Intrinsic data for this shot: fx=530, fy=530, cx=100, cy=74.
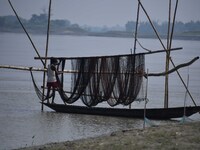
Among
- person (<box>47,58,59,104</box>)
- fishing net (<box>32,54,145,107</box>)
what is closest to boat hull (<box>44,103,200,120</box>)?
fishing net (<box>32,54,145,107</box>)

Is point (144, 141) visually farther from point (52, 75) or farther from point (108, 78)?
point (52, 75)

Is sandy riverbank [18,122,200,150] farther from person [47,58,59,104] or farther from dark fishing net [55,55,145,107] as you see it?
person [47,58,59,104]

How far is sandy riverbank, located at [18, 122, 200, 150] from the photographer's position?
8.62 metres

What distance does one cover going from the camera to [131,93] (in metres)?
14.8

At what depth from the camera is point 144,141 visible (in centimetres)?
907

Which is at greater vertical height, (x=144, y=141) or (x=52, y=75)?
(x=52, y=75)

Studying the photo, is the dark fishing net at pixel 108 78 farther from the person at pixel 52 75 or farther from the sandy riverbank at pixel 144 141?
the sandy riverbank at pixel 144 141

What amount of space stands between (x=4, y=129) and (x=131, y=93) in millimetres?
3801

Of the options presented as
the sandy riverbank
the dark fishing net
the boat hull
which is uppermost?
the dark fishing net

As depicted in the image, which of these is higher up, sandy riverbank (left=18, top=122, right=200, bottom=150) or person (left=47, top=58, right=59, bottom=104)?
person (left=47, top=58, right=59, bottom=104)

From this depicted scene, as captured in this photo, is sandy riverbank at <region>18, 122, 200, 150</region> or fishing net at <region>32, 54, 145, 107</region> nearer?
sandy riverbank at <region>18, 122, 200, 150</region>

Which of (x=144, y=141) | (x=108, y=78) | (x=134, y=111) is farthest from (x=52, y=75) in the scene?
(x=144, y=141)

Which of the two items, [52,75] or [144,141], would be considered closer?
[144,141]

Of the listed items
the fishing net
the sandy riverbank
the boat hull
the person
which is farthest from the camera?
the person
